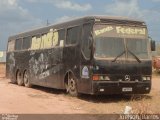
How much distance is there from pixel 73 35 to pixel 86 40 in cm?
151

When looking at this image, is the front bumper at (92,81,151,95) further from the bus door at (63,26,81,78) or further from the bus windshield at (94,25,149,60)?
the bus door at (63,26,81,78)

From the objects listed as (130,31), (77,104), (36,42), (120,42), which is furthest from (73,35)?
(36,42)

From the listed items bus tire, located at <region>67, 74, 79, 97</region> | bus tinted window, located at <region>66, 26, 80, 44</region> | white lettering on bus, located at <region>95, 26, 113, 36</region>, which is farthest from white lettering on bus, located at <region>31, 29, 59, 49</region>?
white lettering on bus, located at <region>95, 26, 113, 36</region>

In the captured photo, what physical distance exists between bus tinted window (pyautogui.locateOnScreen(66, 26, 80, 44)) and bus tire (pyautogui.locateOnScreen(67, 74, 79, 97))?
4.43 ft

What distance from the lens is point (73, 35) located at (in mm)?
19156

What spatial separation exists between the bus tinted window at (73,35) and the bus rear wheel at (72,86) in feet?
4.52

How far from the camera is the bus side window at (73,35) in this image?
1866cm

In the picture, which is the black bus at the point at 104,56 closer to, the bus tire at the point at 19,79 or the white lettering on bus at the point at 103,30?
the white lettering on bus at the point at 103,30

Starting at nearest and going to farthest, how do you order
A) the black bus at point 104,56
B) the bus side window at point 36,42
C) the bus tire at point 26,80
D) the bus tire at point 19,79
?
the black bus at point 104,56
the bus side window at point 36,42
the bus tire at point 26,80
the bus tire at point 19,79

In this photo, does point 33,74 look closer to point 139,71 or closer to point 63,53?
point 63,53

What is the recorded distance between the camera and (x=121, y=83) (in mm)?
17500

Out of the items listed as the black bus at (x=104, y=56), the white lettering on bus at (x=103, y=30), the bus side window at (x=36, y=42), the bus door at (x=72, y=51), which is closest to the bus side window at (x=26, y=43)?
the bus side window at (x=36, y=42)

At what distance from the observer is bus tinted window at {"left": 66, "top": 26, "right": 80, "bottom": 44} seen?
1870 centimetres

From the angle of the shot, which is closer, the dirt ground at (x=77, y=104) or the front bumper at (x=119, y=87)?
the dirt ground at (x=77, y=104)
